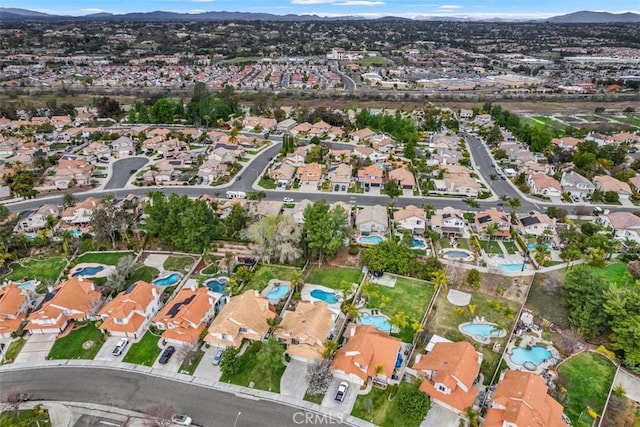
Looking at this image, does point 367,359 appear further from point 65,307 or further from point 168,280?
point 65,307

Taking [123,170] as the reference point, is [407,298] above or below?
below

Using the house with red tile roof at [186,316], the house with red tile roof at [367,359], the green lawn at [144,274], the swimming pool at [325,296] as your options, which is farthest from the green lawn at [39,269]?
the house with red tile roof at [367,359]

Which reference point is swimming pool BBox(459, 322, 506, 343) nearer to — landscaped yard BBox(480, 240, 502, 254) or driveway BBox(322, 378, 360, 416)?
driveway BBox(322, 378, 360, 416)

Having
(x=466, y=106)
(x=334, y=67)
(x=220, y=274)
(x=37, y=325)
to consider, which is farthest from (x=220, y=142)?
(x=334, y=67)

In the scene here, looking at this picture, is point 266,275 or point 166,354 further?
point 266,275

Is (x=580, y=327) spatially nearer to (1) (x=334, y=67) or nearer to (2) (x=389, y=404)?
(2) (x=389, y=404)

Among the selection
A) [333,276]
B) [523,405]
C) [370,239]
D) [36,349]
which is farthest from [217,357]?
[370,239]

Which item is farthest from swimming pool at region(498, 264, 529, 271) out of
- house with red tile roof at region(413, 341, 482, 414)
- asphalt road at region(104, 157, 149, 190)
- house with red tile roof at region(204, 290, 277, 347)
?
asphalt road at region(104, 157, 149, 190)
